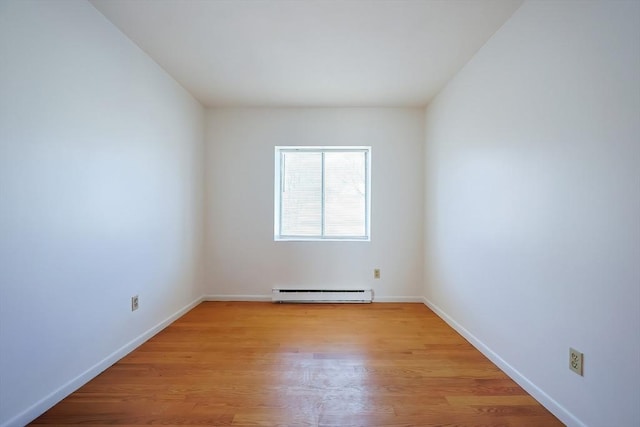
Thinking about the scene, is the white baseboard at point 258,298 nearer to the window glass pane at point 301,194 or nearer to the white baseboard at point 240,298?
the white baseboard at point 240,298

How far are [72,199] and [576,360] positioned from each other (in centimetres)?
292

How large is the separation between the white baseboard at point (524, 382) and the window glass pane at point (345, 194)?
1.61 m

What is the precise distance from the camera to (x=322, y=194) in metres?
3.87

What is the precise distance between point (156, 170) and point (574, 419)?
11.0 ft

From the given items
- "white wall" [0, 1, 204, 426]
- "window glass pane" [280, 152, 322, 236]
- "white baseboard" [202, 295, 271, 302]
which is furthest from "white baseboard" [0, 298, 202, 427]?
"window glass pane" [280, 152, 322, 236]

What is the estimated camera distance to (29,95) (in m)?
1.51

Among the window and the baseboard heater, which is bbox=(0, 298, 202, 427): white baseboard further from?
the window

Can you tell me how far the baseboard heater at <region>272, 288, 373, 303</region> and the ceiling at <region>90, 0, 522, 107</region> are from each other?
234 centimetres

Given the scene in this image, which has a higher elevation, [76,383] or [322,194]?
[322,194]

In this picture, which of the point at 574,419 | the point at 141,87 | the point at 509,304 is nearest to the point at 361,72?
the point at 141,87

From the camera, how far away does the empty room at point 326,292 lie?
1402 mm

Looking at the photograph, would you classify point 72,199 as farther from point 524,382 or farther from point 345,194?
point 524,382

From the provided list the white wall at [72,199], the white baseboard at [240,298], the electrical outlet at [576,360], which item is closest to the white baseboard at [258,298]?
the white baseboard at [240,298]

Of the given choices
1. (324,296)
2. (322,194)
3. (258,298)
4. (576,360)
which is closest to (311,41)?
(322,194)
